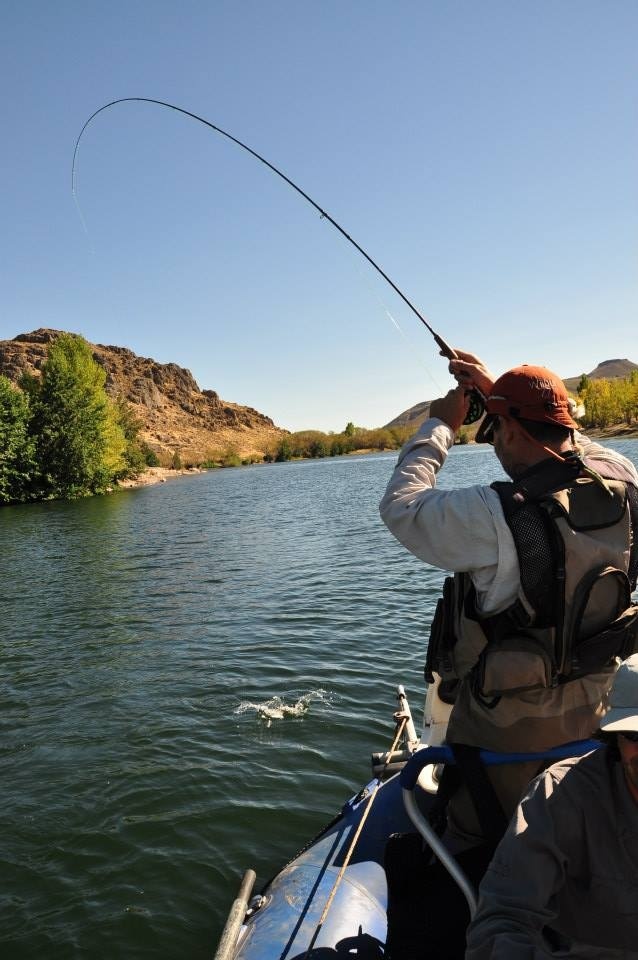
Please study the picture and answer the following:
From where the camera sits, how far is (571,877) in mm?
2191

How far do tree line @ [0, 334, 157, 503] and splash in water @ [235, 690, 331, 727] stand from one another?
1779 inches

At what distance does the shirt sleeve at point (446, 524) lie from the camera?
253cm

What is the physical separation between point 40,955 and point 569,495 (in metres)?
4.51

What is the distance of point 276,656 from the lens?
1034 centimetres

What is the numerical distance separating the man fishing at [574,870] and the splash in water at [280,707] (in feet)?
19.7

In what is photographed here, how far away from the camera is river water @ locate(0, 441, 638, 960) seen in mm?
5102

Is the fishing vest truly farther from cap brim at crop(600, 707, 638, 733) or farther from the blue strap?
cap brim at crop(600, 707, 638, 733)

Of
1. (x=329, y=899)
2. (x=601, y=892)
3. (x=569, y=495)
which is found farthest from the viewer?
(x=329, y=899)

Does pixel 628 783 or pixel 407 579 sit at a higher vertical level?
pixel 628 783

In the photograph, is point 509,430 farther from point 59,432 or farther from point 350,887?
point 59,432

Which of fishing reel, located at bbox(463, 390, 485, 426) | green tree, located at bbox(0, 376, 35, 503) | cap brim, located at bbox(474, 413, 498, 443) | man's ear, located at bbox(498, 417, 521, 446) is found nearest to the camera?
man's ear, located at bbox(498, 417, 521, 446)

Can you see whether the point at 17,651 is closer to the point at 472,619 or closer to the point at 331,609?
the point at 331,609

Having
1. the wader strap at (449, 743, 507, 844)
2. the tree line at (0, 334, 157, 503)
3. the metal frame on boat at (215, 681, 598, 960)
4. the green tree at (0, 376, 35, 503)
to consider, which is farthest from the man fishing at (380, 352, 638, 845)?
the tree line at (0, 334, 157, 503)

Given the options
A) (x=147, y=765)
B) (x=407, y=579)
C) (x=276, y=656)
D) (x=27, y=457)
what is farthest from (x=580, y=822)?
(x=27, y=457)
